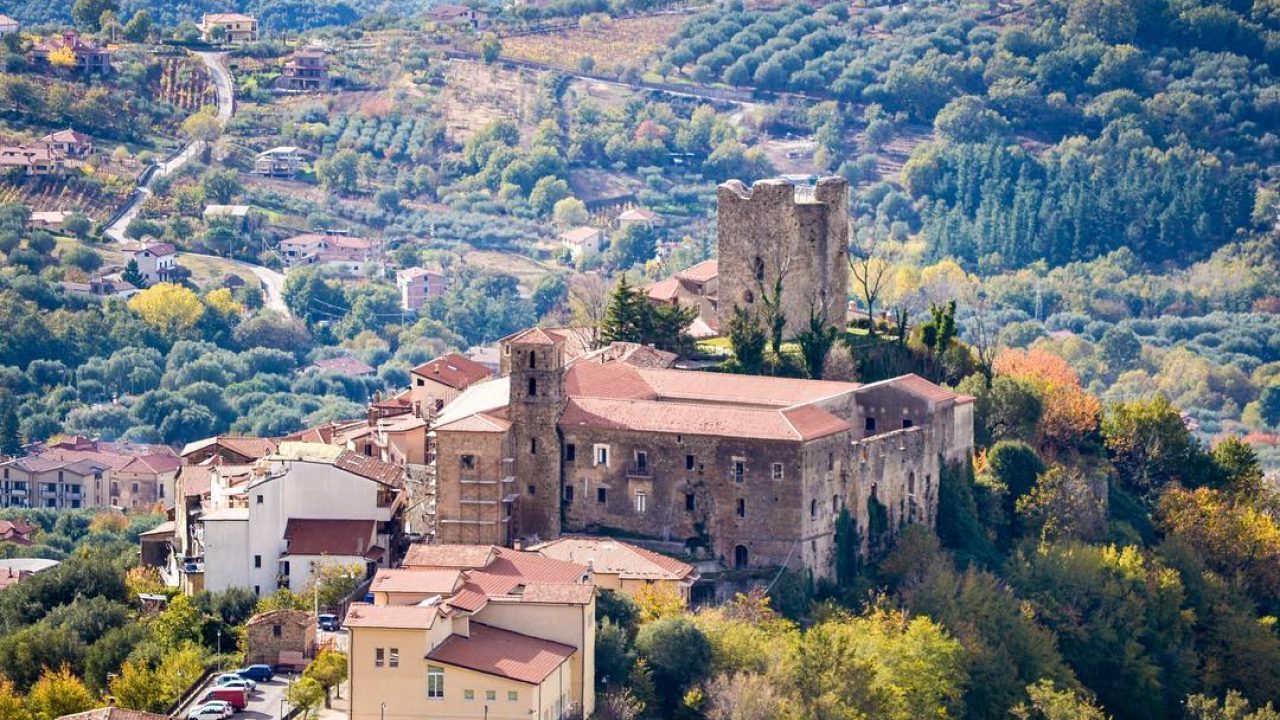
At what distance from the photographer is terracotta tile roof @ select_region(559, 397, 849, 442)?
79.6m

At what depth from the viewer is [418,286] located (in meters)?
183

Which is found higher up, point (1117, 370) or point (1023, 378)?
point (1023, 378)

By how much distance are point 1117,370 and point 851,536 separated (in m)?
96.2

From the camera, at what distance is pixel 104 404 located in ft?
500

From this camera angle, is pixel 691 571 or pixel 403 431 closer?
pixel 691 571

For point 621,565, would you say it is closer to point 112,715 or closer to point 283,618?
point 283,618

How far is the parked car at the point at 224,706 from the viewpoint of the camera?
225ft

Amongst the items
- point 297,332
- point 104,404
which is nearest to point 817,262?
point 104,404

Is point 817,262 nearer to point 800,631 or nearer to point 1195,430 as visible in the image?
point 800,631

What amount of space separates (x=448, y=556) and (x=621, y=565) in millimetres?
5026

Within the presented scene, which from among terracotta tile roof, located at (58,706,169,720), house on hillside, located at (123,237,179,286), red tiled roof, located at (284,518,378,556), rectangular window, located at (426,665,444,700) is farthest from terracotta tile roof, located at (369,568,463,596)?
house on hillside, located at (123,237,179,286)

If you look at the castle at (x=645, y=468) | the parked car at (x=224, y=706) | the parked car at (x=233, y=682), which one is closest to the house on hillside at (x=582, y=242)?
the castle at (x=645, y=468)

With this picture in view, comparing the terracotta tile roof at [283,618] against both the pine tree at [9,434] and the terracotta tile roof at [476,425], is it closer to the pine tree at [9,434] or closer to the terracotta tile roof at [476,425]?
the terracotta tile roof at [476,425]

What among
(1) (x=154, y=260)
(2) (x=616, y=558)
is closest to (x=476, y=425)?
(2) (x=616, y=558)
